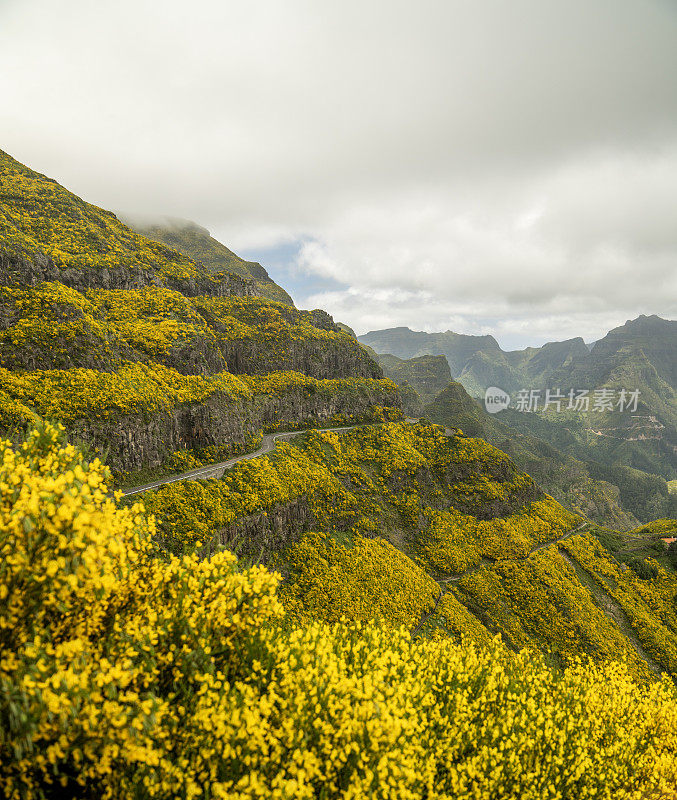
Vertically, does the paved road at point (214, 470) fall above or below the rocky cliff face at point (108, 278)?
below

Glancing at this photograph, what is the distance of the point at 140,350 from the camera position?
70250 millimetres

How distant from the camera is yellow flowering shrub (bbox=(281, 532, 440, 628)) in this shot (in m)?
56.5

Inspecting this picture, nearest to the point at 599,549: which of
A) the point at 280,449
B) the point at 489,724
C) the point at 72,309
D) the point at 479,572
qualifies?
the point at 479,572

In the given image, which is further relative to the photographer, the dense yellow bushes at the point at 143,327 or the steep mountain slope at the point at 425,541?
the steep mountain slope at the point at 425,541

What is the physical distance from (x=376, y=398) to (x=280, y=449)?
48.3 meters

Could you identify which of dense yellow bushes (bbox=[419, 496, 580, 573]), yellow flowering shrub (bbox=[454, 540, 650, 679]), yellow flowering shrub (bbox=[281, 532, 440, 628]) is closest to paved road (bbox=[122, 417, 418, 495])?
yellow flowering shrub (bbox=[281, 532, 440, 628])

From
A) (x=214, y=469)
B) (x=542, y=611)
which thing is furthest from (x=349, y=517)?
(x=542, y=611)

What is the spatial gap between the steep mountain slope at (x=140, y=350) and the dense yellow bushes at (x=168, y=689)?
3969cm

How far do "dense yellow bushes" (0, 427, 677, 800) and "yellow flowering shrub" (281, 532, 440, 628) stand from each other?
43.7 metres

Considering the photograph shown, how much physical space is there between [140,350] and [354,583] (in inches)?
2335

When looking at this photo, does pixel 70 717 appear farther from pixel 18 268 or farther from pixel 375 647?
pixel 18 268

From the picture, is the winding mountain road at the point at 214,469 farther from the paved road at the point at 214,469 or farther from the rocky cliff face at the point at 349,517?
the rocky cliff face at the point at 349,517

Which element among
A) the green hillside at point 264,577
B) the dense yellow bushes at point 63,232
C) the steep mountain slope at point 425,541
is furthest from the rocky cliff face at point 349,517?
the dense yellow bushes at point 63,232

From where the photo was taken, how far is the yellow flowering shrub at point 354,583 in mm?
56500
